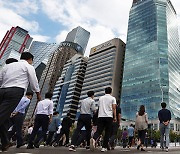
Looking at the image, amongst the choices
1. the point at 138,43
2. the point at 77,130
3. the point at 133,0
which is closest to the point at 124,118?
the point at 138,43

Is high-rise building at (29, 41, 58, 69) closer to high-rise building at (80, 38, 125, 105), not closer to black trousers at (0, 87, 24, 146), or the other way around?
high-rise building at (80, 38, 125, 105)

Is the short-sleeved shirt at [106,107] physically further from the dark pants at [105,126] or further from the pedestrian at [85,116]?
the pedestrian at [85,116]

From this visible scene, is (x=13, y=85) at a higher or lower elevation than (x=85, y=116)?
lower

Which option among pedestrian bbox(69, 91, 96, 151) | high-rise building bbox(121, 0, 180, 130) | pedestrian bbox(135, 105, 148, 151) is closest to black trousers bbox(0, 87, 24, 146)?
pedestrian bbox(69, 91, 96, 151)

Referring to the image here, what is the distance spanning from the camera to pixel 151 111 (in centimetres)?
7919

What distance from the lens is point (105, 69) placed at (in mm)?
109000

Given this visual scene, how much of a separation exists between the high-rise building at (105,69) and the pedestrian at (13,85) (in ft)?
308

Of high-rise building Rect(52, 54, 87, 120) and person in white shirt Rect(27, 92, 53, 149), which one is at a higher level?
high-rise building Rect(52, 54, 87, 120)

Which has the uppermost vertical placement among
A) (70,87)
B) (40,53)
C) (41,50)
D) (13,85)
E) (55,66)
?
(41,50)

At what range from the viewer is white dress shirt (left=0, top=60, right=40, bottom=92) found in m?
4.02

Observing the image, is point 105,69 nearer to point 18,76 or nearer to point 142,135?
point 142,135

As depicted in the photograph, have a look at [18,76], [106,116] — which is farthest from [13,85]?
[106,116]

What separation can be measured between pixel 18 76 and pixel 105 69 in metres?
105

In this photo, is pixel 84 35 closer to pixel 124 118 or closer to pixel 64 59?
pixel 64 59
